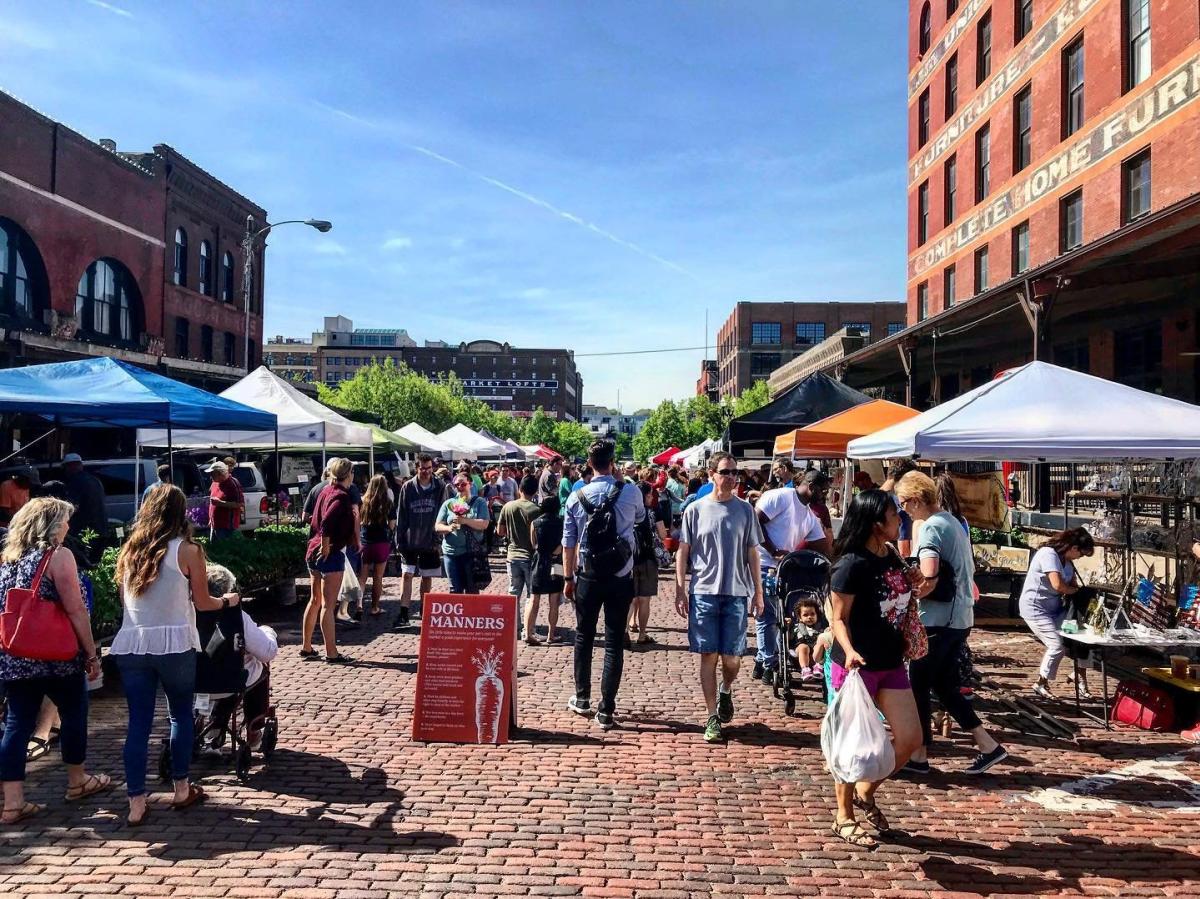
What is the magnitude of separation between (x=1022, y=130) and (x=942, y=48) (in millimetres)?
6724

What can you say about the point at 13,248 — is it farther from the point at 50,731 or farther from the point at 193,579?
the point at 193,579

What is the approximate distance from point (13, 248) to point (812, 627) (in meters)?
26.4

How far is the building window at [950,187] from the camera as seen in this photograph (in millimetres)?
26286

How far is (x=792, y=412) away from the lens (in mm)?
14188

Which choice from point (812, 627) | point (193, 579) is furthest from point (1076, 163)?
point (193, 579)

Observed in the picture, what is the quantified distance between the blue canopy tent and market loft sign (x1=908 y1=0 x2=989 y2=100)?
24011 mm

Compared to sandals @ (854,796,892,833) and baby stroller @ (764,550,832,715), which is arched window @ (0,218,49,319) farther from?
sandals @ (854,796,892,833)

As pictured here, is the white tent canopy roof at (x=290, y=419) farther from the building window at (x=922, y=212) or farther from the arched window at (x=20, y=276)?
the building window at (x=922, y=212)

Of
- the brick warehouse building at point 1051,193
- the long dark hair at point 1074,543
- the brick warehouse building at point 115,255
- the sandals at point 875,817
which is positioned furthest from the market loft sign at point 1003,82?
the brick warehouse building at point 115,255

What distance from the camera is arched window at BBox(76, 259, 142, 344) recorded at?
1077 inches

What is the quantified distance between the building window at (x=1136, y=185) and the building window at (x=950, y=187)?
867 centimetres

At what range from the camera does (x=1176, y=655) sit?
23.4 feet

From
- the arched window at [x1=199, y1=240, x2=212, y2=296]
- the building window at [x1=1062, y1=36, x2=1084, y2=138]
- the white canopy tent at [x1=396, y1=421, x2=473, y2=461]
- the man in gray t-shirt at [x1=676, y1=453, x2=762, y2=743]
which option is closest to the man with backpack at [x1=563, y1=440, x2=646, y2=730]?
the man in gray t-shirt at [x1=676, y1=453, x2=762, y2=743]

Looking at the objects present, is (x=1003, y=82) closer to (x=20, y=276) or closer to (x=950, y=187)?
(x=950, y=187)
